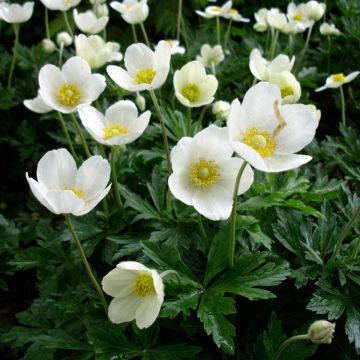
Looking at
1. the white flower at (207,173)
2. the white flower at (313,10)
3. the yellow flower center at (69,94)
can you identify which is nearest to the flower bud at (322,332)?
the white flower at (207,173)

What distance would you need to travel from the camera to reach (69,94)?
5.06ft

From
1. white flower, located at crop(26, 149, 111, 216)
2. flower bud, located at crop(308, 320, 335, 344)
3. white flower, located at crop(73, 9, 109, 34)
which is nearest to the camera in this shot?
flower bud, located at crop(308, 320, 335, 344)

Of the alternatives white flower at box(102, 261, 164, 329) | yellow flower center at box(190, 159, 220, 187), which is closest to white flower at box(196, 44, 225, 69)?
yellow flower center at box(190, 159, 220, 187)

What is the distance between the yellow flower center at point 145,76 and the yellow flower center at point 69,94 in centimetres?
20

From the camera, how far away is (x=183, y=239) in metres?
1.43

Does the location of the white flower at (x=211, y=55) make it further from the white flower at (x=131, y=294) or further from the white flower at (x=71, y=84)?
the white flower at (x=131, y=294)

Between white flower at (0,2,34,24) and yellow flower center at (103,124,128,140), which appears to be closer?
yellow flower center at (103,124,128,140)

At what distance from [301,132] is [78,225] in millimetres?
784

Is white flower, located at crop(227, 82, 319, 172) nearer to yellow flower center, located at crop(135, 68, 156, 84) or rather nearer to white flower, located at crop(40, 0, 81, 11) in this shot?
yellow flower center, located at crop(135, 68, 156, 84)

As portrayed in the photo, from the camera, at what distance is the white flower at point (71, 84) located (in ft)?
4.96

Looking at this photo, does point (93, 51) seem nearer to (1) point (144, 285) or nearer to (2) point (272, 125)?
(2) point (272, 125)

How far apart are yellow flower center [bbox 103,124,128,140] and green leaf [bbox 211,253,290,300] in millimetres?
491

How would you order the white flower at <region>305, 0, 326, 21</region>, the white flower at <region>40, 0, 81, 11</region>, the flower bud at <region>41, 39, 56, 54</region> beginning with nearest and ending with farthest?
the white flower at <region>40, 0, 81, 11</region> → the white flower at <region>305, 0, 326, 21</region> → the flower bud at <region>41, 39, 56, 54</region>

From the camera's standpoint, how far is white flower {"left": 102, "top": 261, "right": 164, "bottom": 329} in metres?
1.16
